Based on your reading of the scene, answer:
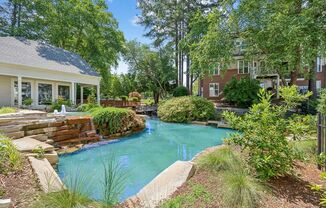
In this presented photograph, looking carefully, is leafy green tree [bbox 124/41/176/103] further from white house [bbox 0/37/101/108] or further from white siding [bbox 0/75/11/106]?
white siding [bbox 0/75/11/106]

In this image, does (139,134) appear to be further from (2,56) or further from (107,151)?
(2,56)

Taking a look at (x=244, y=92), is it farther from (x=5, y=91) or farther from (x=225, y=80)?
(x=5, y=91)

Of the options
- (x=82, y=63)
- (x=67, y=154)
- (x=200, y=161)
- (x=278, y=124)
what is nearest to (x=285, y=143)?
(x=278, y=124)

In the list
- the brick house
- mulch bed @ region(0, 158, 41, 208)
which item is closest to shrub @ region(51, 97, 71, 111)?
mulch bed @ region(0, 158, 41, 208)

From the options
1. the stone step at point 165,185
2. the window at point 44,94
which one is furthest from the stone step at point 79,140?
the window at point 44,94

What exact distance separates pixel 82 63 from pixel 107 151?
15.2 m

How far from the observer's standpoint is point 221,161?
4625mm

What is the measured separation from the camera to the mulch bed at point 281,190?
3330 mm

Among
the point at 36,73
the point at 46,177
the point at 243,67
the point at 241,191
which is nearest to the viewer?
the point at 241,191

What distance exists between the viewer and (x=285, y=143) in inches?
154

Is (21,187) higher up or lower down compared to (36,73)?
lower down

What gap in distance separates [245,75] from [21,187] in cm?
2591

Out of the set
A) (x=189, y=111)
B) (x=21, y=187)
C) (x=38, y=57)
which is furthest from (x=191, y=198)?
(x=38, y=57)

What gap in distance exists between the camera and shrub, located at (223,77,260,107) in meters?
19.9
